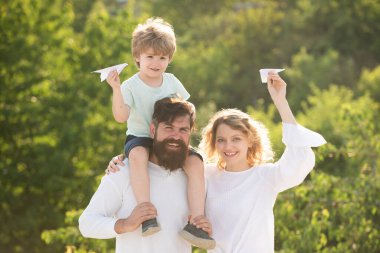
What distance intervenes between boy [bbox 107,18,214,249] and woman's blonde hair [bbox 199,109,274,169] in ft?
1.05

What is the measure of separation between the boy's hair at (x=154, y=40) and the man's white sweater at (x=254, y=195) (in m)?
0.88

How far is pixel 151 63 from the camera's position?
16.2 ft

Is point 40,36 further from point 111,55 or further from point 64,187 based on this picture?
point 64,187

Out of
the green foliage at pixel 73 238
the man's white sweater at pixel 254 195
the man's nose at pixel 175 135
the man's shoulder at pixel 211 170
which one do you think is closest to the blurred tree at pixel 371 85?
the green foliage at pixel 73 238

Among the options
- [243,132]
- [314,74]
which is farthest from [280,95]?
[314,74]

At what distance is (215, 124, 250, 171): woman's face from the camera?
504cm

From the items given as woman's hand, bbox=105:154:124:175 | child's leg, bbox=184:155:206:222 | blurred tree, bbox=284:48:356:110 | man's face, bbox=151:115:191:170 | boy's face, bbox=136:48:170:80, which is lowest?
child's leg, bbox=184:155:206:222

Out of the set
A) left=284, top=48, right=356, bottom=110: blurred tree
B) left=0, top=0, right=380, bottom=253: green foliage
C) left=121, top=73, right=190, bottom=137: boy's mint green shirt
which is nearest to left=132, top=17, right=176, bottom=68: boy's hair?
left=121, top=73, right=190, bottom=137: boy's mint green shirt

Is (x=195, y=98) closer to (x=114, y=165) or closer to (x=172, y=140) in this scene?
(x=114, y=165)

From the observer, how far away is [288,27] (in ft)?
126

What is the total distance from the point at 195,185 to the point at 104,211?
0.58 meters

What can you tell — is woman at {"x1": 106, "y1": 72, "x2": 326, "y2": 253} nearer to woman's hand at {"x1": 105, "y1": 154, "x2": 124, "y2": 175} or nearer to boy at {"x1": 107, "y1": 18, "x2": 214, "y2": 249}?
woman's hand at {"x1": 105, "y1": 154, "x2": 124, "y2": 175}

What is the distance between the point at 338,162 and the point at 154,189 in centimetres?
1272

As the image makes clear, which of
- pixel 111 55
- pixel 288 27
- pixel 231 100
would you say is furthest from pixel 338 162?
pixel 288 27
